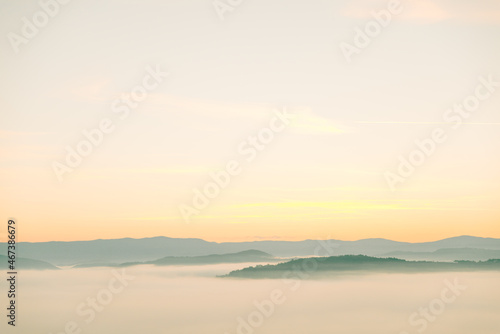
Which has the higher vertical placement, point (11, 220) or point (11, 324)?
point (11, 220)

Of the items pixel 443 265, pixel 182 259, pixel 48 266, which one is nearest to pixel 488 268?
pixel 443 265

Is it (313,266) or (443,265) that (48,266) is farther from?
(443,265)

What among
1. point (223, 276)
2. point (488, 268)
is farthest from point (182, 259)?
point (488, 268)

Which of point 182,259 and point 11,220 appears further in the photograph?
point 182,259

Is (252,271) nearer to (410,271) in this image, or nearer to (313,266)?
(313,266)

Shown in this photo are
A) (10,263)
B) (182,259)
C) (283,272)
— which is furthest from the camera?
(182,259)

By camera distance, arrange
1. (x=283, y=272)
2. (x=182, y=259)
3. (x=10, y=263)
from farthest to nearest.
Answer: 1. (x=182, y=259)
2. (x=283, y=272)
3. (x=10, y=263)

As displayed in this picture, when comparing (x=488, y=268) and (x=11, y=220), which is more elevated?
(x=11, y=220)

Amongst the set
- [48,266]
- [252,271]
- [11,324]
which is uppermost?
[48,266]

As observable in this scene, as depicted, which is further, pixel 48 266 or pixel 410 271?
pixel 410 271
